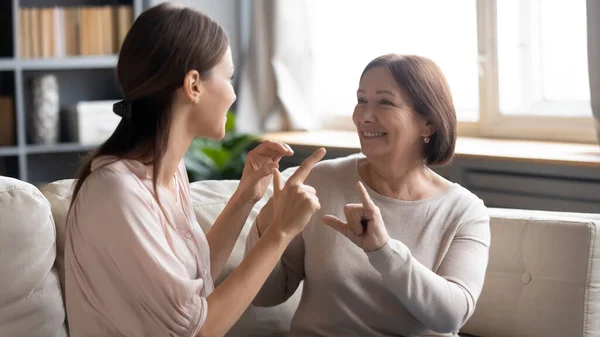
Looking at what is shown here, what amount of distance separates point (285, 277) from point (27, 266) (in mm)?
573

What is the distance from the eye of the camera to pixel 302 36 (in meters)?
4.34

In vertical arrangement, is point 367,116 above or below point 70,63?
below

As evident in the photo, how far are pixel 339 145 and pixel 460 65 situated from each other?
63 centimetres

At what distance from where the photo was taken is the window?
11.0ft

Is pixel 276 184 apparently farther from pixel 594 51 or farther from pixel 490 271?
pixel 594 51

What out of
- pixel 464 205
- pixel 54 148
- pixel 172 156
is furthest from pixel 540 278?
pixel 54 148

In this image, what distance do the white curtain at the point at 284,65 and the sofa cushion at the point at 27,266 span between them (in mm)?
2471

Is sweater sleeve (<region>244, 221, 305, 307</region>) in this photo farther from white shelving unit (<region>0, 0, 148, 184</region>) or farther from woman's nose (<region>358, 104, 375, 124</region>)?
white shelving unit (<region>0, 0, 148, 184</region>)

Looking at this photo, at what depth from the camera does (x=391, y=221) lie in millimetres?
2020

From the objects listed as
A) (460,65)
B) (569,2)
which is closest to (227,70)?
(569,2)

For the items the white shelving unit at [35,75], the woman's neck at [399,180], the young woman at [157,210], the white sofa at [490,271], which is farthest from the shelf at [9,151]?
the young woman at [157,210]

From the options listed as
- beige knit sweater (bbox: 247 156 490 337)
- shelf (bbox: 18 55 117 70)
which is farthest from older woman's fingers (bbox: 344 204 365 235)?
shelf (bbox: 18 55 117 70)

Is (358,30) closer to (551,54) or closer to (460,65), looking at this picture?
(460,65)

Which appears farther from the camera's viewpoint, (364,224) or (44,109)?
(44,109)
